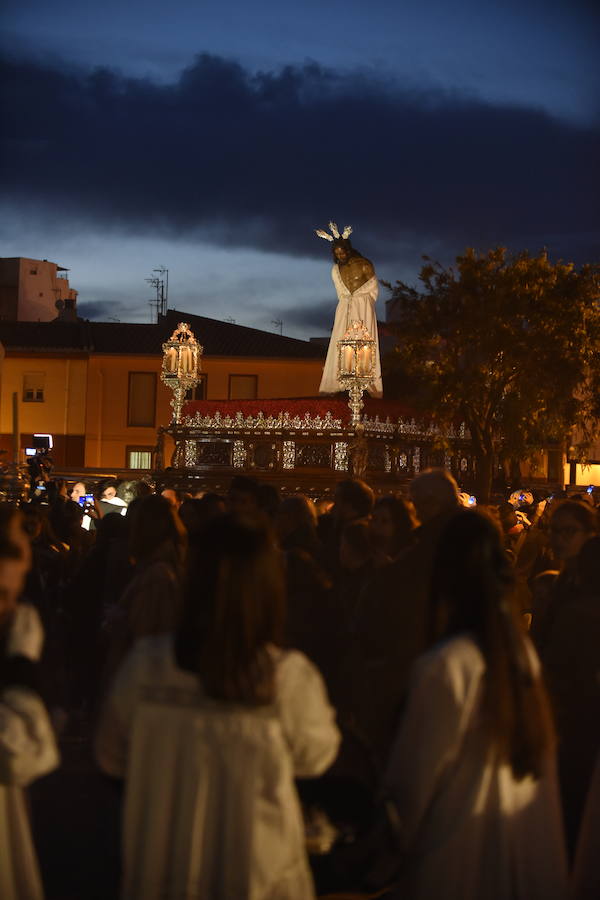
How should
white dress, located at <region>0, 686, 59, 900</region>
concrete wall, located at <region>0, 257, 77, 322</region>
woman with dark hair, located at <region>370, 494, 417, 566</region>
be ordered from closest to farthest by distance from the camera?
white dress, located at <region>0, 686, 59, 900</region> < woman with dark hair, located at <region>370, 494, 417, 566</region> < concrete wall, located at <region>0, 257, 77, 322</region>

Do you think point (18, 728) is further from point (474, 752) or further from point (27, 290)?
point (27, 290)

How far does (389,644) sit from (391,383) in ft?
86.1

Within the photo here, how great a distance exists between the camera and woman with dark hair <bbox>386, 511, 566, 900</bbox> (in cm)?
320

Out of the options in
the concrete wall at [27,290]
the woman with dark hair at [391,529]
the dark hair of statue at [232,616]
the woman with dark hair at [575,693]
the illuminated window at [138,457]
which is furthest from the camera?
the concrete wall at [27,290]

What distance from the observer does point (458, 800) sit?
327 cm

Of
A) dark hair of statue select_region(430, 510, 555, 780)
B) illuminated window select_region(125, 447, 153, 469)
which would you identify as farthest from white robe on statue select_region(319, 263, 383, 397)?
dark hair of statue select_region(430, 510, 555, 780)

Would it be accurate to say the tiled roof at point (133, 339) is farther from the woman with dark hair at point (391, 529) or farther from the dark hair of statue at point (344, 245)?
the woman with dark hair at point (391, 529)

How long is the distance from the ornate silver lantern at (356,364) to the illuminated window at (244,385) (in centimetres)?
2135

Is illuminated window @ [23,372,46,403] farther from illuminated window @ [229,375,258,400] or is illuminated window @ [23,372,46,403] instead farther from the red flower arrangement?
the red flower arrangement

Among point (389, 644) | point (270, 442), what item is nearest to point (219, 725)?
point (389, 644)

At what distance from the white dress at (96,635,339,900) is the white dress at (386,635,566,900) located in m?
0.31

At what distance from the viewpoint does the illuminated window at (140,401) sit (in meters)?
44.9

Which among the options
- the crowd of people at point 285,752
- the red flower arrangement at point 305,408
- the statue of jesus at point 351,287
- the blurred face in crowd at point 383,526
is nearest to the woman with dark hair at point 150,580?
the blurred face in crowd at point 383,526

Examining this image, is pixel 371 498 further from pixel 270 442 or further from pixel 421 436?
pixel 421 436
